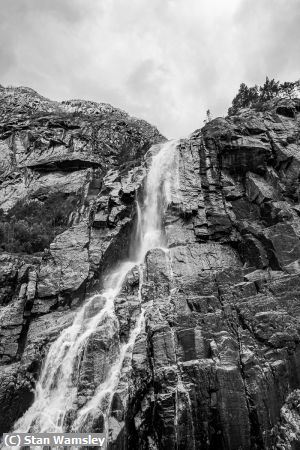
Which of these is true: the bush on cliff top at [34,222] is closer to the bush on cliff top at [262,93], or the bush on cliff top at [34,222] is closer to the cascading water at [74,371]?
the cascading water at [74,371]

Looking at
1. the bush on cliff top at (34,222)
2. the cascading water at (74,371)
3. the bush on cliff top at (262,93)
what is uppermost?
the bush on cliff top at (262,93)

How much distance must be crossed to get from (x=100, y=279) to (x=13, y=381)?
9.55 metres

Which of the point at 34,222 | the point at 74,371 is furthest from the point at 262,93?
the point at 74,371

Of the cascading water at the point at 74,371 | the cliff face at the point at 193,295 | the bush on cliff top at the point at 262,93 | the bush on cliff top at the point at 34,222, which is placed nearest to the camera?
the cliff face at the point at 193,295

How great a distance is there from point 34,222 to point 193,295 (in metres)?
25.1

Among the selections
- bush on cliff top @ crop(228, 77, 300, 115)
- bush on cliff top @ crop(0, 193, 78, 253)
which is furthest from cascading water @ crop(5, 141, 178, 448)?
bush on cliff top @ crop(228, 77, 300, 115)

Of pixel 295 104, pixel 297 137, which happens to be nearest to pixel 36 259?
pixel 297 137

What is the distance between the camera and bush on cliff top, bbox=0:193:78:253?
3634 cm

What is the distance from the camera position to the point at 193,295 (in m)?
22.3

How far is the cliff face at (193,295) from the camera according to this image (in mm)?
16500

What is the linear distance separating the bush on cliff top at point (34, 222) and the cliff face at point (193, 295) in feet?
A: 4.21

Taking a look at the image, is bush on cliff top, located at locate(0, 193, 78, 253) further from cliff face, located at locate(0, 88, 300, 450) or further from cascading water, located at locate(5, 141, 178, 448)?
cascading water, located at locate(5, 141, 178, 448)

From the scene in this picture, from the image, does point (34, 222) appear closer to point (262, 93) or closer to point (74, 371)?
point (74, 371)

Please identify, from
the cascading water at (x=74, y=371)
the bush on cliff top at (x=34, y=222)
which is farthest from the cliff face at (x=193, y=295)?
the bush on cliff top at (x=34, y=222)
